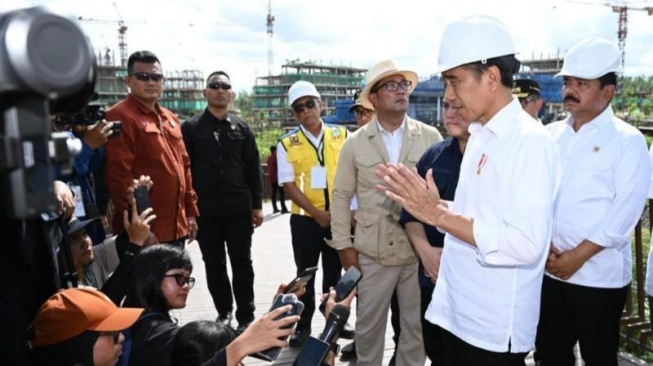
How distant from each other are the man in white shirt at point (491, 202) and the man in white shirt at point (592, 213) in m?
0.90

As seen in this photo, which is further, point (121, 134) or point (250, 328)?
point (121, 134)

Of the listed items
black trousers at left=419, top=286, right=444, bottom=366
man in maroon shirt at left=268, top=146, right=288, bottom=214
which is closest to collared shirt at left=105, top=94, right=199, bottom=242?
black trousers at left=419, top=286, right=444, bottom=366

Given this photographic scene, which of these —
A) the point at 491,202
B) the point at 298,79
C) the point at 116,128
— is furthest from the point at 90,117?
the point at 298,79

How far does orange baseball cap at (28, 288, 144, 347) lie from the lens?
2303 mm

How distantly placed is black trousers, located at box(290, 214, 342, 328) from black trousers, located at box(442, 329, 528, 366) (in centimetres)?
246

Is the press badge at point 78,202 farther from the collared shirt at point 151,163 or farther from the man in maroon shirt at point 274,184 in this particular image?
the man in maroon shirt at point 274,184

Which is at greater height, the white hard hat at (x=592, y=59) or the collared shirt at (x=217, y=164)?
the white hard hat at (x=592, y=59)

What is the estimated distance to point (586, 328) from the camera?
9.65 ft

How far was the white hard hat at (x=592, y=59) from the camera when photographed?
301 cm

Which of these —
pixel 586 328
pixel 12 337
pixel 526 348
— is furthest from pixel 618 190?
pixel 12 337

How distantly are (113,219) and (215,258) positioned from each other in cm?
92

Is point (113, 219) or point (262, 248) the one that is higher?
point (113, 219)

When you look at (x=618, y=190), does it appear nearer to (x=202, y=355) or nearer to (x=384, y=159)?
(x=384, y=159)

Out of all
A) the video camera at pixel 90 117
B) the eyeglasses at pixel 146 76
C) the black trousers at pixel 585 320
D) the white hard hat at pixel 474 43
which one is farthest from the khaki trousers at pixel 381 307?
the eyeglasses at pixel 146 76
